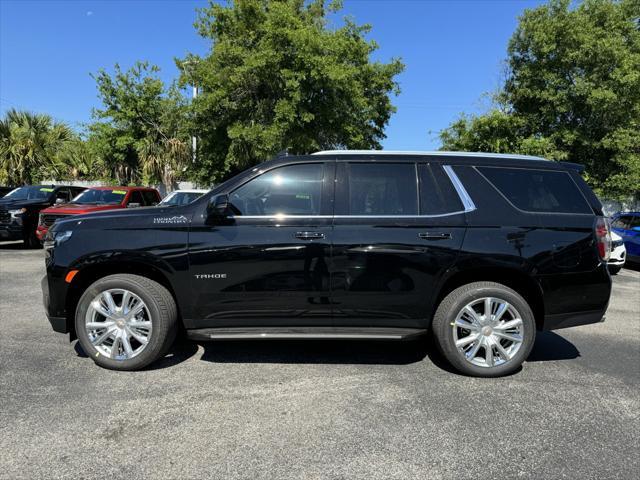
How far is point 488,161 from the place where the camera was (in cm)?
403

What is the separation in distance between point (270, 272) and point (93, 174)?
78.2ft

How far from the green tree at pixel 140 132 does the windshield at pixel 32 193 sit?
8083 millimetres

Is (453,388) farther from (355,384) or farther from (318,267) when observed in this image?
(318,267)

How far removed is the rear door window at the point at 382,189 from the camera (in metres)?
3.85

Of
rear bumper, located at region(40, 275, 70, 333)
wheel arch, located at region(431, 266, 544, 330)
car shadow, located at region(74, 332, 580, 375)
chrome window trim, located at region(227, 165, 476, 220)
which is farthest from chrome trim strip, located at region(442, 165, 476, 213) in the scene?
rear bumper, located at region(40, 275, 70, 333)

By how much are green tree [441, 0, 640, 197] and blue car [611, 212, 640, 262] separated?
6.69m

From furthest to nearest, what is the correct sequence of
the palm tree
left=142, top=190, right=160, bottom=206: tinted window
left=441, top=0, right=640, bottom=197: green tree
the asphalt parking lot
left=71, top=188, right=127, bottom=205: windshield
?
the palm tree < left=441, top=0, right=640, bottom=197: green tree < left=142, top=190, right=160, bottom=206: tinted window < left=71, top=188, right=127, bottom=205: windshield < the asphalt parking lot

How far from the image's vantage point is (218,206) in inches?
145

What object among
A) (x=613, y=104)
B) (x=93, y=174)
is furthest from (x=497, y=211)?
(x=93, y=174)

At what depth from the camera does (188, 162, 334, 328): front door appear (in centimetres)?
372

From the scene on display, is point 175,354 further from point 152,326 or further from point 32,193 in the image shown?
point 32,193

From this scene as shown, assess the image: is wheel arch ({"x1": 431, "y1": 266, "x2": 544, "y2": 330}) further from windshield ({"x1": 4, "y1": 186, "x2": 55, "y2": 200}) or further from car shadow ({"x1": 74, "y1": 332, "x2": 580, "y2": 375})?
windshield ({"x1": 4, "y1": 186, "x2": 55, "y2": 200})

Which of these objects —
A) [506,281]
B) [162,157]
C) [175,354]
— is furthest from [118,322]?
[162,157]

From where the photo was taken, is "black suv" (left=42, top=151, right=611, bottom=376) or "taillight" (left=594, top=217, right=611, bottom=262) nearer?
"black suv" (left=42, top=151, right=611, bottom=376)
